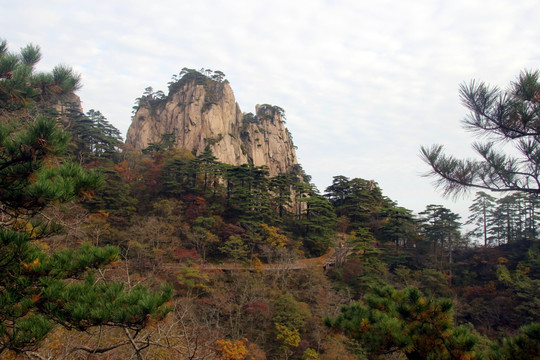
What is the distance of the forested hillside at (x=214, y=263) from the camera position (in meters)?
1.97

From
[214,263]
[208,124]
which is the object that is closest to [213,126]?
[208,124]

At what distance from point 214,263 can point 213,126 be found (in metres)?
16.4

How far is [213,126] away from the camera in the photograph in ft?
87.7

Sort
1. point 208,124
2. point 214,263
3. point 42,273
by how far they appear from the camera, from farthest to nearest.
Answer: point 208,124 → point 214,263 → point 42,273

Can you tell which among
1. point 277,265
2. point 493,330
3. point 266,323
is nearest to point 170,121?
point 277,265

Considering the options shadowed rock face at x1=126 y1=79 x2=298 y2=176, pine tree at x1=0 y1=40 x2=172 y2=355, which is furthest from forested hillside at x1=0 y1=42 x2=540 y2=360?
shadowed rock face at x1=126 y1=79 x2=298 y2=176

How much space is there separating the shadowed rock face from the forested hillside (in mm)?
3186

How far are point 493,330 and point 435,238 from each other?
202 inches

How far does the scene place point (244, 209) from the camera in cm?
1558

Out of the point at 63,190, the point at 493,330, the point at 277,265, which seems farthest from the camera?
the point at 277,265

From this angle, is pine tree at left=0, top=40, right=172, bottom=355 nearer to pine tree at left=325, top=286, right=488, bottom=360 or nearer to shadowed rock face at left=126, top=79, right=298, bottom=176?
pine tree at left=325, top=286, right=488, bottom=360

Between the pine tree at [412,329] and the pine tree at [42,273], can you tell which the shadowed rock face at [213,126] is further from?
the pine tree at [42,273]

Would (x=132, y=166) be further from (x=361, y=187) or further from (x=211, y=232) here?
(x=361, y=187)

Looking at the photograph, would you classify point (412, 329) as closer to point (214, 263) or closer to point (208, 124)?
point (214, 263)
